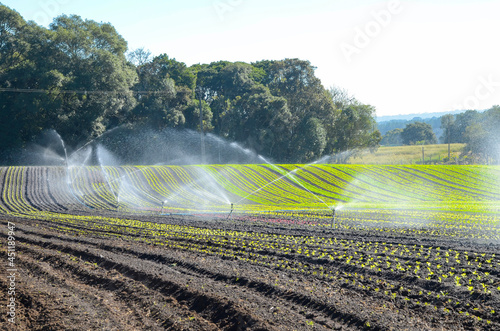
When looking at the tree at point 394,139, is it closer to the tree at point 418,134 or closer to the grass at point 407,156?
the tree at point 418,134

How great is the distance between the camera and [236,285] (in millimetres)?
11289

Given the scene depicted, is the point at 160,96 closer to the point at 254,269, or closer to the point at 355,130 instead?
the point at 355,130

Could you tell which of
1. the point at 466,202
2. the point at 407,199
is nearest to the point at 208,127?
the point at 407,199

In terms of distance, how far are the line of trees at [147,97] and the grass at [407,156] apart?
590cm

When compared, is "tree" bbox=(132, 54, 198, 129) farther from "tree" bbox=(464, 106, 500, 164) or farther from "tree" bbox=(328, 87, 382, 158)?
"tree" bbox=(464, 106, 500, 164)

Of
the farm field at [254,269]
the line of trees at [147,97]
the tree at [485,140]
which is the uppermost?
the line of trees at [147,97]

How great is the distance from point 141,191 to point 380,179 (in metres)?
24.8

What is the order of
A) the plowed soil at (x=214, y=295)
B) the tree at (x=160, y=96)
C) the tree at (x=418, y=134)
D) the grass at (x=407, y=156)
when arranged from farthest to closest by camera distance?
1. the tree at (x=418, y=134)
2. the grass at (x=407, y=156)
3. the tree at (x=160, y=96)
4. the plowed soil at (x=214, y=295)

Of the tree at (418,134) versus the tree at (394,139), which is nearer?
the tree at (418,134)

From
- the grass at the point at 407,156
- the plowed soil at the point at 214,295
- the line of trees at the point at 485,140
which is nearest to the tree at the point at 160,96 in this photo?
the grass at the point at 407,156

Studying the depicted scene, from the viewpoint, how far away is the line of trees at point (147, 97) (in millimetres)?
57750

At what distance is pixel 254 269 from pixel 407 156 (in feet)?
278

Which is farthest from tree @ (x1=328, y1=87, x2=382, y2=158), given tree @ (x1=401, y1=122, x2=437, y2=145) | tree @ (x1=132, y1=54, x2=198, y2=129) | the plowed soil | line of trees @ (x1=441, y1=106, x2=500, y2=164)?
the plowed soil

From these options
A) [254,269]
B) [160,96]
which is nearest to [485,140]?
[160,96]
